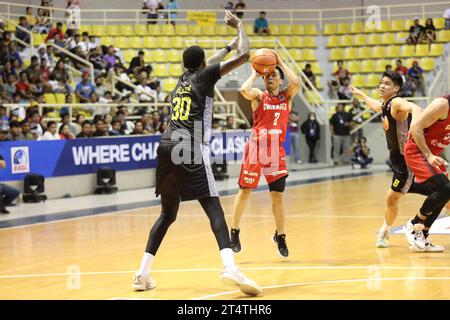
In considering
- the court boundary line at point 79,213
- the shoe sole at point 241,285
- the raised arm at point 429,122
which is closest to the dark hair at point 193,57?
the shoe sole at point 241,285

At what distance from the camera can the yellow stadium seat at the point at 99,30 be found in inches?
1106

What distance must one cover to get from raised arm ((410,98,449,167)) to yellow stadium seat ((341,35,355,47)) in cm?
2118

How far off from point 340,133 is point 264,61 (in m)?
16.7

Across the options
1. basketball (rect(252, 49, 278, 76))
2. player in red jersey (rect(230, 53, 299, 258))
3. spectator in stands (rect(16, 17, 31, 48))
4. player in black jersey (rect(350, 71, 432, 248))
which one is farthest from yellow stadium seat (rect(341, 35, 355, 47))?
basketball (rect(252, 49, 278, 76))

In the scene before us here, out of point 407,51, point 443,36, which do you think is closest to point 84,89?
point 407,51

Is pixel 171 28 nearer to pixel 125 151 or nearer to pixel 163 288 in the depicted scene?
pixel 125 151

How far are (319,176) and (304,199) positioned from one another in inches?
216

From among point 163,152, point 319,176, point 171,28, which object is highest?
point 171,28

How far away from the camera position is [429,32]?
92.1 feet

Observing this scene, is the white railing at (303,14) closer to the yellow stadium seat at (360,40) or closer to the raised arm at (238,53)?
the yellow stadium seat at (360,40)

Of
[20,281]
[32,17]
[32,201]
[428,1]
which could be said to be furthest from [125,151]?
[428,1]

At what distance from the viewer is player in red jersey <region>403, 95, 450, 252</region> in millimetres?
9219

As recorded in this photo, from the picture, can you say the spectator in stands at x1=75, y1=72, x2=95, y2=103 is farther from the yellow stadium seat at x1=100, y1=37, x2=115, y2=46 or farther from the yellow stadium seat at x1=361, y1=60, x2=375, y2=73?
the yellow stadium seat at x1=361, y1=60, x2=375, y2=73

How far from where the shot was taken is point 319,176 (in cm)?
2178
